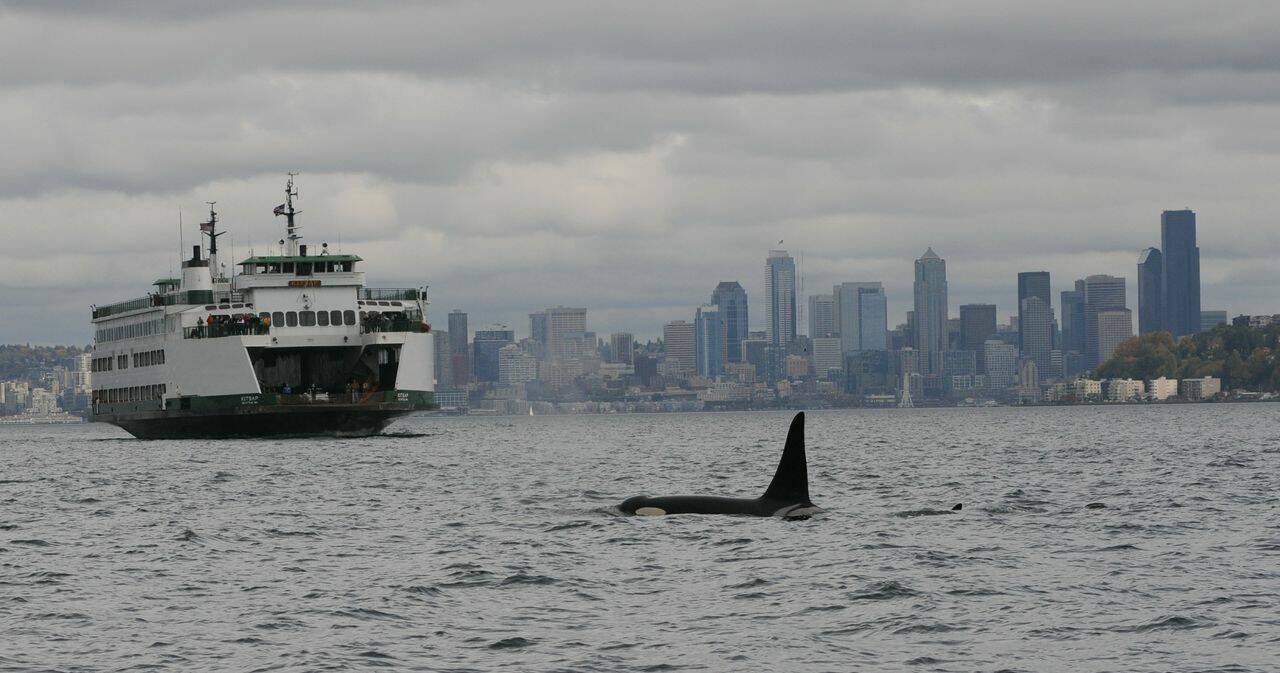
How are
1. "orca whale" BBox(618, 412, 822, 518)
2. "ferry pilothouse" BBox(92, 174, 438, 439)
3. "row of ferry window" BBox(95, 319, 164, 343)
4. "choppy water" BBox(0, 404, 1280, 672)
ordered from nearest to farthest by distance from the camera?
"choppy water" BBox(0, 404, 1280, 672), "orca whale" BBox(618, 412, 822, 518), "ferry pilothouse" BBox(92, 174, 438, 439), "row of ferry window" BBox(95, 319, 164, 343)

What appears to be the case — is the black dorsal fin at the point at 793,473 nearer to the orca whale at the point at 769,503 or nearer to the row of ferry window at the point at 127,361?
the orca whale at the point at 769,503

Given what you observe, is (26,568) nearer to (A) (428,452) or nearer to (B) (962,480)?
(B) (962,480)

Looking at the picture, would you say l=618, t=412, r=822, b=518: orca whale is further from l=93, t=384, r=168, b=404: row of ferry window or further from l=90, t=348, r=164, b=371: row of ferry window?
l=90, t=348, r=164, b=371: row of ferry window

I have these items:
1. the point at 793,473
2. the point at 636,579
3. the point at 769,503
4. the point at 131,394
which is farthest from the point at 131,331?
the point at 636,579

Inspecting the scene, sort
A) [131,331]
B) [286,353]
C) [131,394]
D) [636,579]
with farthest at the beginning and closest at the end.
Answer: [131,331] < [131,394] < [286,353] < [636,579]

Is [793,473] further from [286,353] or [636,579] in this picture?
[286,353]

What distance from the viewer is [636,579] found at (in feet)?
100.0

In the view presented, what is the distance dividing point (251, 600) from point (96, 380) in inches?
4266

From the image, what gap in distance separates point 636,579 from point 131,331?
97.0m

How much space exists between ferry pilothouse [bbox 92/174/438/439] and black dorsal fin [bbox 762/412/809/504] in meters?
63.7

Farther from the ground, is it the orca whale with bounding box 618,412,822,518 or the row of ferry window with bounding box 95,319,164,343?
the row of ferry window with bounding box 95,319,164,343

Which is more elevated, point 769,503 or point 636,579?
point 769,503

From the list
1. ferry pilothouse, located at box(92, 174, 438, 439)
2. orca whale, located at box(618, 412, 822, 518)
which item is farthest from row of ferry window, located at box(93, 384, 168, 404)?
orca whale, located at box(618, 412, 822, 518)

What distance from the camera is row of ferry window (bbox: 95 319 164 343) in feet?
376
